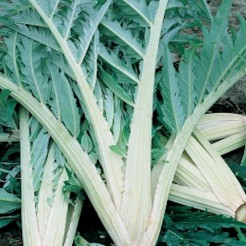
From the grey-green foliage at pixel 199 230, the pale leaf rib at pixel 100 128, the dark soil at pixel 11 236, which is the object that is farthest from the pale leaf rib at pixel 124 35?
the dark soil at pixel 11 236

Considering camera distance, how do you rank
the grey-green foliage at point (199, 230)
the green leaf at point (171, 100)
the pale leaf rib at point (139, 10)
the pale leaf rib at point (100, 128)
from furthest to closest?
the pale leaf rib at point (139, 10)
the green leaf at point (171, 100)
the pale leaf rib at point (100, 128)
the grey-green foliage at point (199, 230)

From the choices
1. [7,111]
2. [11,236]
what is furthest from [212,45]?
[11,236]

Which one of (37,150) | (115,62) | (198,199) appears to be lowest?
(198,199)

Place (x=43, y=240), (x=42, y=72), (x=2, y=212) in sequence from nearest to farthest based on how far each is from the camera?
(x=43, y=240) → (x=2, y=212) → (x=42, y=72)

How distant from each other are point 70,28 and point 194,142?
55 cm

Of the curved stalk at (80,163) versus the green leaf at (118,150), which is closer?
the curved stalk at (80,163)

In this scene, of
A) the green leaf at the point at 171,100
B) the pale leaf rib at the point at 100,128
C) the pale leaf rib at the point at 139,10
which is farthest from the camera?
the pale leaf rib at the point at 139,10

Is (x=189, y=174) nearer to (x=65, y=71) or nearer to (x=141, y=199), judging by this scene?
(x=141, y=199)

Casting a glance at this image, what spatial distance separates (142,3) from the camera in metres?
2.17

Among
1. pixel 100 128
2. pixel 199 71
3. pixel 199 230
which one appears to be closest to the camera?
pixel 199 230

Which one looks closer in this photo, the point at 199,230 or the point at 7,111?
the point at 199,230

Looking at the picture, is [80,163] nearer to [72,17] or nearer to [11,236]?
[11,236]

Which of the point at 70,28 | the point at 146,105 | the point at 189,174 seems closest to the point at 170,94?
the point at 146,105

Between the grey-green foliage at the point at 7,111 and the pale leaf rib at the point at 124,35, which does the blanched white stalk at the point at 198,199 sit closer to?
the pale leaf rib at the point at 124,35
